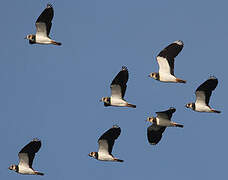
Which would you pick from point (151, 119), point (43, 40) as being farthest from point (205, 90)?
point (43, 40)

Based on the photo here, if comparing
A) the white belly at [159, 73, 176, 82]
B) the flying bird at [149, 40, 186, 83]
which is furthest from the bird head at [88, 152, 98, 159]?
the white belly at [159, 73, 176, 82]

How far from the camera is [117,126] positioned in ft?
331

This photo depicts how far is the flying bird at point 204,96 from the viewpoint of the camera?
100438 millimetres

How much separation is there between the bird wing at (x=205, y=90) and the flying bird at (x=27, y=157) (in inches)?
533

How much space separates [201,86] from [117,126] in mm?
7580

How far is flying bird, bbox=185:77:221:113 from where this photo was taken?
100 m

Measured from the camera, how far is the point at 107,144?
10350 cm

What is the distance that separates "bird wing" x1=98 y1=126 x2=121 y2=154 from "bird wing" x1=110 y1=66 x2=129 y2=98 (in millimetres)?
3490

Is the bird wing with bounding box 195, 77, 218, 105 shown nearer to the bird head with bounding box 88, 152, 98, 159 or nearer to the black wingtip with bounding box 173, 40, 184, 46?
the black wingtip with bounding box 173, 40, 184, 46

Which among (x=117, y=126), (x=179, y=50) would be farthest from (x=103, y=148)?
(x=179, y=50)

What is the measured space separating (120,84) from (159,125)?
4.63 meters

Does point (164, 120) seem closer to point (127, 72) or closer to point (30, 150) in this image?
point (127, 72)

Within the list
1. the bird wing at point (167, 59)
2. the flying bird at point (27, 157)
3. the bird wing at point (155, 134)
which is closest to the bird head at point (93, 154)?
the bird wing at point (155, 134)

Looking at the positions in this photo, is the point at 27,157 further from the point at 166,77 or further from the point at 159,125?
the point at 166,77
